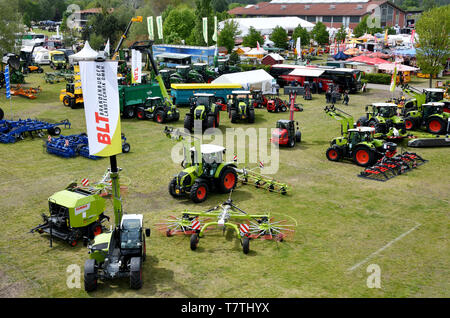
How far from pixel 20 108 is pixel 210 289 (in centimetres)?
2616

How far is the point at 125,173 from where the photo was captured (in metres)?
18.2

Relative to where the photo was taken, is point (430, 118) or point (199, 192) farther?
point (430, 118)

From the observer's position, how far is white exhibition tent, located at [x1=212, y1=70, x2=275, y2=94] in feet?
112

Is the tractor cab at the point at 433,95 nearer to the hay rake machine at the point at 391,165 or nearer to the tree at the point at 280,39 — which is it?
the hay rake machine at the point at 391,165

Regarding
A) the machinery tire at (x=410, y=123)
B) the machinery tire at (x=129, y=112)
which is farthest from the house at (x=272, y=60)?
the machinery tire at (x=410, y=123)

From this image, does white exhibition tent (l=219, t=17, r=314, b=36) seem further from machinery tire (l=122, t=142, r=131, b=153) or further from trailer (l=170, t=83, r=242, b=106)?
machinery tire (l=122, t=142, r=131, b=153)

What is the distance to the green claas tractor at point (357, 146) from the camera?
63.0 ft

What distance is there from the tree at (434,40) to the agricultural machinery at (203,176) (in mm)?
25323

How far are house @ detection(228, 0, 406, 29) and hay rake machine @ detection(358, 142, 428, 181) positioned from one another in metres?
77.5

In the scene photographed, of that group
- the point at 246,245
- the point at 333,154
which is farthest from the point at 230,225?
the point at 333,154

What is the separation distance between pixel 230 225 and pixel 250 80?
78.9ft

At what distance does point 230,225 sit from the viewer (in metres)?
12.5

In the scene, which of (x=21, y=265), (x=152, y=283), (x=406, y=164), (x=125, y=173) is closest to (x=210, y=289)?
(x=152, y=283)

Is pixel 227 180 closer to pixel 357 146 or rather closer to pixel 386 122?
pixel 357 146
